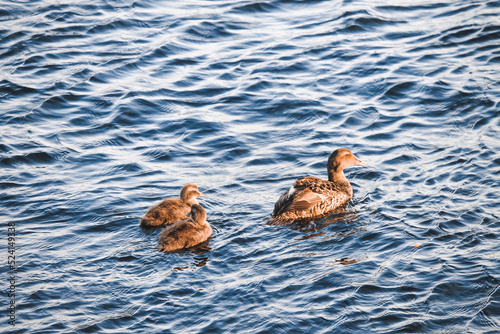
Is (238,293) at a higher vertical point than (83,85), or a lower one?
lower

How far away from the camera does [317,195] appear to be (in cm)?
928

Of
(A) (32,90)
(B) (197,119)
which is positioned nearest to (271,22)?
(B) (197,119)

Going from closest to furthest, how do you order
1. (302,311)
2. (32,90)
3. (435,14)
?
(302,311), (32,90), (435,14)

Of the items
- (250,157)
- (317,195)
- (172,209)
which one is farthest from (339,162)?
(172,209)

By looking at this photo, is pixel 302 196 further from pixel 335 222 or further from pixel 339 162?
pixel 339 162

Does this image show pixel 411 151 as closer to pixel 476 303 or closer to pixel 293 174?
pixel 293 174

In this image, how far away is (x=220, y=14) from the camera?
16969mm

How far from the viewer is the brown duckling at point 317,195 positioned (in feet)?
29.4

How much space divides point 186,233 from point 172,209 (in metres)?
0.74

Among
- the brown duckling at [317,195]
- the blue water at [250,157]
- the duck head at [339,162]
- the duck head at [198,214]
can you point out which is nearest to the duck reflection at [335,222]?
the blue water at [250,157]

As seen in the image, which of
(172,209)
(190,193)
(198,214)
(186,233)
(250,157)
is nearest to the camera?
(186,233)

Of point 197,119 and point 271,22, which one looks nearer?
point 197,119

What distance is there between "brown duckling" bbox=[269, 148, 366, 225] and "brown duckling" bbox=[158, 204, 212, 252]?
991 millimetres

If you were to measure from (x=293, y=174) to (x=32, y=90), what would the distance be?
6.11m
